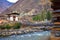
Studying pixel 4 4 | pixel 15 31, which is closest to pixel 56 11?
pixel 15 31

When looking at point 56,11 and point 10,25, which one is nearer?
point 56,11

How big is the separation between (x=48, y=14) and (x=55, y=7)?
175cm

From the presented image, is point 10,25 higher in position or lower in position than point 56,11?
lower

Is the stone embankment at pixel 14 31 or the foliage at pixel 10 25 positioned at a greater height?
the foliage at pixel 10 25

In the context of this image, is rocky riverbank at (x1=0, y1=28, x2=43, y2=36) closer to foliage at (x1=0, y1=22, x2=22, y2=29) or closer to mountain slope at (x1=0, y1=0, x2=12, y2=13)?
foliage at (x1=0, y1=22, x2=22, y2=29)

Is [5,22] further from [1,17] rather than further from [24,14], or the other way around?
[24,14]

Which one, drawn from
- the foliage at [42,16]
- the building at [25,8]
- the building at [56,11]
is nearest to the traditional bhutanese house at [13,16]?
the building at [25,8]

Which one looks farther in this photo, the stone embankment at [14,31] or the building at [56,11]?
the stone embankment at [14,31]

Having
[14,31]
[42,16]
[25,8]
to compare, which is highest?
[25,8]

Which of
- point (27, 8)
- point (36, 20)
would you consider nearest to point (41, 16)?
point (36, 20)

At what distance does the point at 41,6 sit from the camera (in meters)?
2.47

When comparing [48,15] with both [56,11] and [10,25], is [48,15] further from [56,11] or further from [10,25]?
[56,11]

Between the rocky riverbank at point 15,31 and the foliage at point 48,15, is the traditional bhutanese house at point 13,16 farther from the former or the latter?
the foliage at point 48,15

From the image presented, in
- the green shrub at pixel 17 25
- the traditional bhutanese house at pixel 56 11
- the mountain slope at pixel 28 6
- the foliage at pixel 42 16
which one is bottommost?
the green shrub at pixel 17 25
